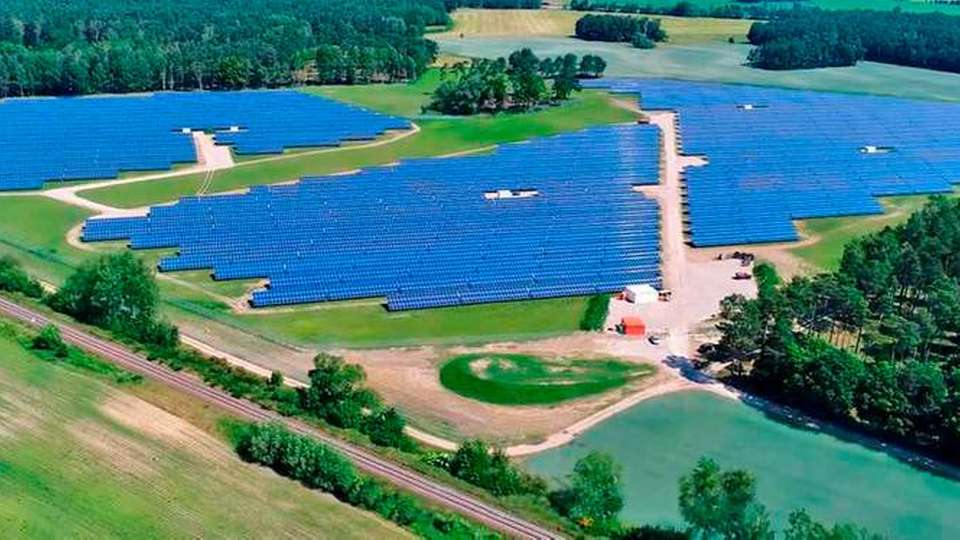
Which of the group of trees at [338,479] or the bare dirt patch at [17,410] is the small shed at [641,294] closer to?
the group of trees at [338,479]

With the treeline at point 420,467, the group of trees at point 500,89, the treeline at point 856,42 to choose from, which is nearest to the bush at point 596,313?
the treeline at point 420,467

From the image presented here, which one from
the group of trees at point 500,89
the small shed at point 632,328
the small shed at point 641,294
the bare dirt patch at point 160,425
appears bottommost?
the bare dirt patch at point 160,425

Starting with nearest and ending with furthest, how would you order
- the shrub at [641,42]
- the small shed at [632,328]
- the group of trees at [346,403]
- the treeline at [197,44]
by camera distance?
the group of trees at [346,403]
the small shed at [632,328]
the treeline at [197,44]
the shrub at [641,42]

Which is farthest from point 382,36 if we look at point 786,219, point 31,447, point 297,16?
point 31,447

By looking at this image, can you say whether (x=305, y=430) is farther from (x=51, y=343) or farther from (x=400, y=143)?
(x=400, y=143)

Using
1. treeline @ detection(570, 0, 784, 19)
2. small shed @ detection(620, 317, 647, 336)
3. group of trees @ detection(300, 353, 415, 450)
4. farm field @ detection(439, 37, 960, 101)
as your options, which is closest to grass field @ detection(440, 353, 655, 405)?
small shed @ detection(620, 317, 647, 336)

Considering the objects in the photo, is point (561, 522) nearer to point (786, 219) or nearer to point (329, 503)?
point (329, 503)
